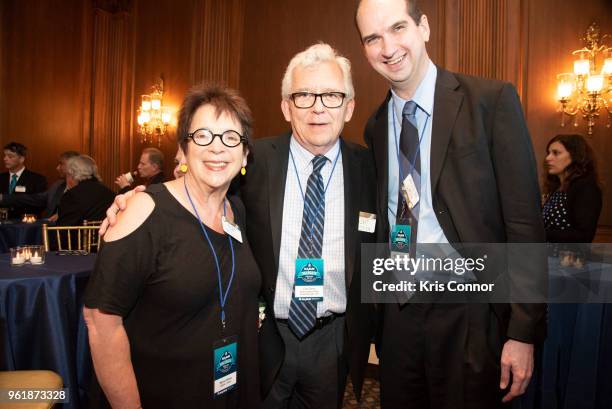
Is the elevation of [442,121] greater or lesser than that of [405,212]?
greater

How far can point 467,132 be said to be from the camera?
4.86 ft

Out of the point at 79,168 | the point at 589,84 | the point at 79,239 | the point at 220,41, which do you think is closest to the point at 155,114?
the point at 220,41

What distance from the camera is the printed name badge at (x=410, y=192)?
1556 millimetres

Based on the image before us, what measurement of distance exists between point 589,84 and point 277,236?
451 centimetres

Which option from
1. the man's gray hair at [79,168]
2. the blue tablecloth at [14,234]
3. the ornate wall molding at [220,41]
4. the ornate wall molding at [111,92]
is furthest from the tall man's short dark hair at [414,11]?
the ornate wall molding at [111,92]

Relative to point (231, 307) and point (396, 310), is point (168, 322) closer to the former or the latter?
point (231, 307)

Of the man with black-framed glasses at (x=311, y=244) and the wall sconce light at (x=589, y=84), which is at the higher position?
the wall sconce light at (x=589, y=84)

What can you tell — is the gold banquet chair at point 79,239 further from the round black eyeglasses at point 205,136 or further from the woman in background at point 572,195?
the woman in background at point 572,195

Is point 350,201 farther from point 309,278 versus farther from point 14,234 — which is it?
point 14,234

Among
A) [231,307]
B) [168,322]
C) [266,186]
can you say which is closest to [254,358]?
[231,307]

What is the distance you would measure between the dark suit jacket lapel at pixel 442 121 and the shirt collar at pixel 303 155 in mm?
458

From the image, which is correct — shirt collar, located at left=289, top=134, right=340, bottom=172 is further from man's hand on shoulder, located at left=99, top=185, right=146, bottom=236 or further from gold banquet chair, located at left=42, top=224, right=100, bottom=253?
gold banquet chair, located at left=42, top=224, right=100, bottom=253

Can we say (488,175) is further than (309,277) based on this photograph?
No

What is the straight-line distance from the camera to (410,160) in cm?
160
